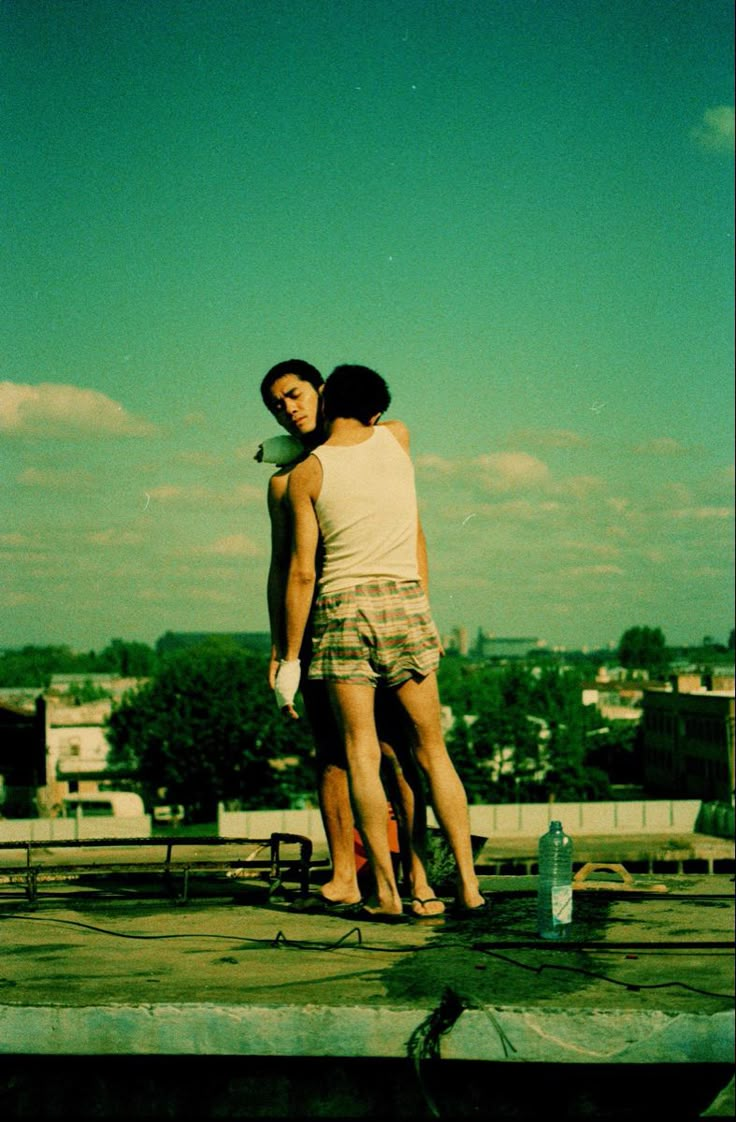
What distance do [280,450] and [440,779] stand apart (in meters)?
1.29

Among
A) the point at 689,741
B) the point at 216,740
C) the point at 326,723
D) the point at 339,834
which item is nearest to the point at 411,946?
the point at 339,834

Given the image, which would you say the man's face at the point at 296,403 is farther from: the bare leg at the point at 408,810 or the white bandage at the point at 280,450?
the bare leg at the point at 408,810

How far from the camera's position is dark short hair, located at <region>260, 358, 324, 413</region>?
471 centimetres

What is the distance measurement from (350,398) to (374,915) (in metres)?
1.71

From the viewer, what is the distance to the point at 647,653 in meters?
148

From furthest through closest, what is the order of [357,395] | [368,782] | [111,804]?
[111,804], [357,395], [368,782]

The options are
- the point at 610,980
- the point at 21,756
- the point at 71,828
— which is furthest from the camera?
the point at 21,756

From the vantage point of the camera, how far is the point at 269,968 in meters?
3.45

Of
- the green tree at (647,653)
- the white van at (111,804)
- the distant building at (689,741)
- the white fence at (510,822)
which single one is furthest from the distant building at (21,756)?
the green tree at (647,653)

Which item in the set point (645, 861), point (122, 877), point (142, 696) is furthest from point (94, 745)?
point (122, 877)

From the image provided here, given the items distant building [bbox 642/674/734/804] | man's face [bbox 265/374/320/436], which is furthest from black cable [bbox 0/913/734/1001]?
distant building [bbox 642/674/734/804]

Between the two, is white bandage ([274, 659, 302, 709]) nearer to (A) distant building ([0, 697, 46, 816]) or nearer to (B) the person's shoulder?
(B) the person's shoulder

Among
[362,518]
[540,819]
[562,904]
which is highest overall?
[362,518]

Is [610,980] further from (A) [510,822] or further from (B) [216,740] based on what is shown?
(B) [216,740]
